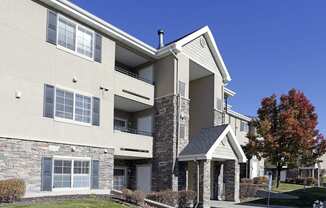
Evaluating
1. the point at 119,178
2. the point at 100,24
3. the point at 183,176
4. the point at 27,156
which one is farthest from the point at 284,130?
the point at 27,156

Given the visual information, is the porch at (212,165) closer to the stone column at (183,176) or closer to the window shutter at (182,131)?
the stone column at (183,176)

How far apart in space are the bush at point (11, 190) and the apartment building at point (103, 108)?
714 millimetres

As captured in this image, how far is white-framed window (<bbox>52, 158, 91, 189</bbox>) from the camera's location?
20.2 m

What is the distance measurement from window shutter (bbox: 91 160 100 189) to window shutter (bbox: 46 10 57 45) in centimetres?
706

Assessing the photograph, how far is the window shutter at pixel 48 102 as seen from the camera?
1973 centimetres

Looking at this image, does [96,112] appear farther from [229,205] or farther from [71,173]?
[229,205]

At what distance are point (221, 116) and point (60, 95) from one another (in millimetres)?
14755

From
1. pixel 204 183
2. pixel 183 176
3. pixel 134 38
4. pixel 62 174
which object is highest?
pixel 134 38

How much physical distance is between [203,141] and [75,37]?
435 inches

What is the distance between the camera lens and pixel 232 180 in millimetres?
28453

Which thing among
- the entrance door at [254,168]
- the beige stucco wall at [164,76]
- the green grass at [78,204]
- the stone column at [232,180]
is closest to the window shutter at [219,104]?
the stone column at [232,180]

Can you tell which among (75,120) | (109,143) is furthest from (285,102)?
Answer: (75,120)

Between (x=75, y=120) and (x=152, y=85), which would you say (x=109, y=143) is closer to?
(x=75, y=120)

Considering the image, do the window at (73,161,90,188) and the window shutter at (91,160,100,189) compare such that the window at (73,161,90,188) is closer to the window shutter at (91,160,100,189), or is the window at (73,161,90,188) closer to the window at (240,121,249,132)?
the window shutter at (91,160,100,189)
